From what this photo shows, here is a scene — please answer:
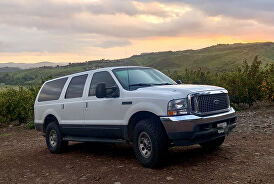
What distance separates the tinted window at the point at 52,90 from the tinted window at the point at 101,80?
142 cm

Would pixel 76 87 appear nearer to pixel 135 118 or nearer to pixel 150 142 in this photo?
pixel 135 118

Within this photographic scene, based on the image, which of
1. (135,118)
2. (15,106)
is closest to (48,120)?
(135,118)

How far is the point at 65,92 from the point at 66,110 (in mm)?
534

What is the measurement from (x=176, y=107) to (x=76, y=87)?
3270 mm

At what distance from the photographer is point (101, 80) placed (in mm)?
7578

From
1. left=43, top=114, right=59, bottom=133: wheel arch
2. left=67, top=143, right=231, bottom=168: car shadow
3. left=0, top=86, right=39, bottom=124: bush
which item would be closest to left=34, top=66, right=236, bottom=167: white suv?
left=43, top=114, right=59, bottom=133: wheel arch

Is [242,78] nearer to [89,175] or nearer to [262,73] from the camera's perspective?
[262,73]

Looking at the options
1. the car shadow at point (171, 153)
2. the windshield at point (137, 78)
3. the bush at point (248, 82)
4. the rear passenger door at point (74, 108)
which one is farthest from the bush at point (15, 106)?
the windshield at point (137, 78)

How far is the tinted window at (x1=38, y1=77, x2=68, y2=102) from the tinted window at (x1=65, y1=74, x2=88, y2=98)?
0.44m

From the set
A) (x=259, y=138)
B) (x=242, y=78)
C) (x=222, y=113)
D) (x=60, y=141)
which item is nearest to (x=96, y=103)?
(x=60, y=141)

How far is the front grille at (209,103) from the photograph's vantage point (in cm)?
601

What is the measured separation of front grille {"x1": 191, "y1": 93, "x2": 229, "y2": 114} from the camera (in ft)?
19.7

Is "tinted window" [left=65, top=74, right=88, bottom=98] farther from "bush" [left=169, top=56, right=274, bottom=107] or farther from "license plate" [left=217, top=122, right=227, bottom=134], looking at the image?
"bush" [left=169, top=56, right=274, bottom=107]

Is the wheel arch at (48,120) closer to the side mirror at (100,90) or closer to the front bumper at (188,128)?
the side mirror at (100,90)
